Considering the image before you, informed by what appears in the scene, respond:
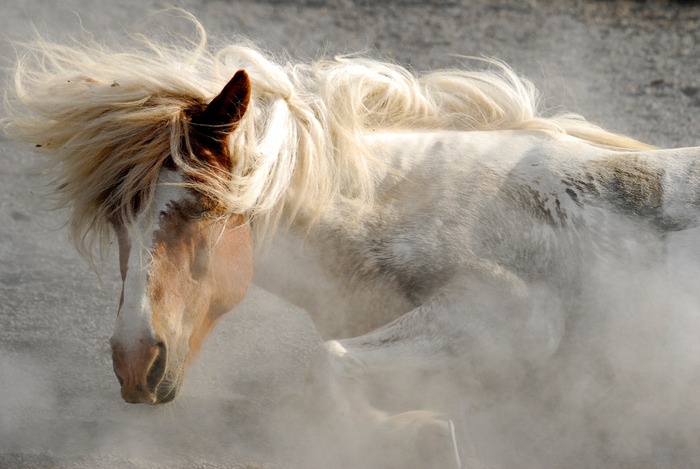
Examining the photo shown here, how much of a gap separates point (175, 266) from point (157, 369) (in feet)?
0.59

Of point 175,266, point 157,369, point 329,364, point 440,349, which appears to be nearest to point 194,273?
point 175,266

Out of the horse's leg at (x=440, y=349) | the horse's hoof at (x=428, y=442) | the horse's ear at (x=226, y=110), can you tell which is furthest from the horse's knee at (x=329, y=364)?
the horse's ear at (x=226, y=110)

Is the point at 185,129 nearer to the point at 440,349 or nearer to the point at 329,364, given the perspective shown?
the point at 329,364

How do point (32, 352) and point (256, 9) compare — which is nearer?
point (32, 352)

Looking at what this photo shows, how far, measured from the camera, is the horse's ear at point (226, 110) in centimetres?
119

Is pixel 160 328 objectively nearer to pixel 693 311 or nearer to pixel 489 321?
pixel 489 321

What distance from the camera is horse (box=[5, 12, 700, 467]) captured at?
1.22 m

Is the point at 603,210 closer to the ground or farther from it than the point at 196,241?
farther from it

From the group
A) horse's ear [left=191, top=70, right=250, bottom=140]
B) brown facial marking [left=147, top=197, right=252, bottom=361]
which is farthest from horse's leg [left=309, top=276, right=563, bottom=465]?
horse's ear [left=191, top=70, right=250, bottom=140]

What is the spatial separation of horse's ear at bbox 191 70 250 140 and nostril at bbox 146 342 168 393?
0.39 metres

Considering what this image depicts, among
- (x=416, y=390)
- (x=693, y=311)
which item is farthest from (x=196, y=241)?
(x=693, y=311)

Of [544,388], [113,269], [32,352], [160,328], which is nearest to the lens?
[160,328]

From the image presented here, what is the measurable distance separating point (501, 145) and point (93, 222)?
85cm

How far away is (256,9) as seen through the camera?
4.24 metres
